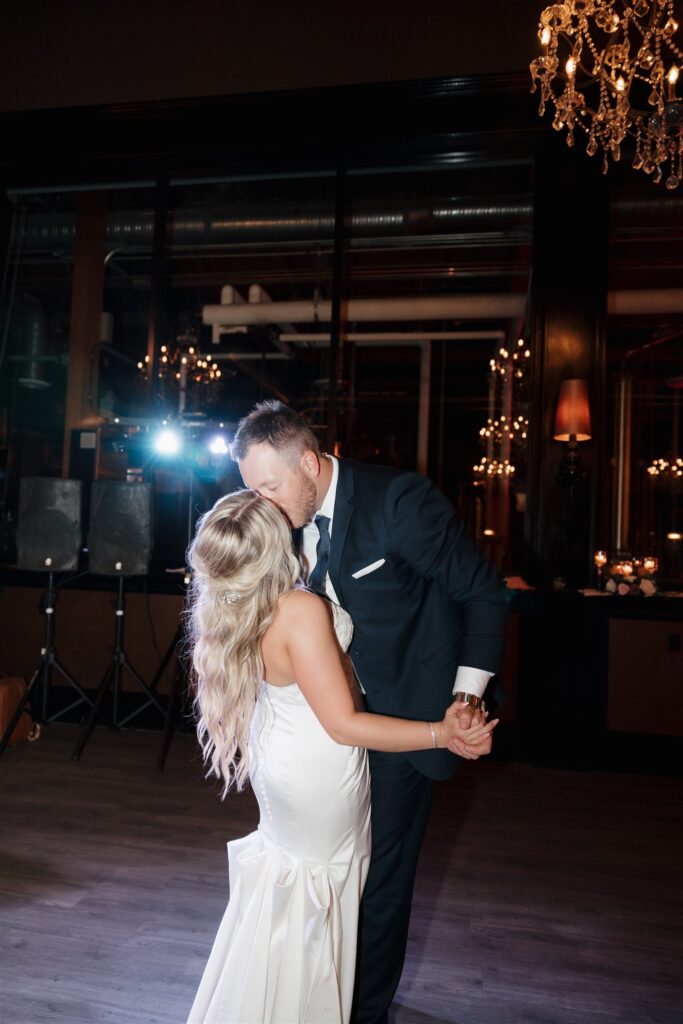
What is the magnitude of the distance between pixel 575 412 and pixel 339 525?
305cm

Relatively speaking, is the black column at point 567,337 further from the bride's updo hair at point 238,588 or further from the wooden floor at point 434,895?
the bride's updo hair at point 238,588

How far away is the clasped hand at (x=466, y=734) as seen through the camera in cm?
163

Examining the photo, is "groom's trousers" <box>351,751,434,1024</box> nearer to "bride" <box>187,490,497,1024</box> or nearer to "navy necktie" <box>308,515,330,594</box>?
"bride" <box>187,490,497,1024</box>

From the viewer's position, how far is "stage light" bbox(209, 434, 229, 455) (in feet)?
18.8

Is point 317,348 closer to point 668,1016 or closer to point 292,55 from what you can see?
point 292,55

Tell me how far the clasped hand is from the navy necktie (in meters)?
0.51

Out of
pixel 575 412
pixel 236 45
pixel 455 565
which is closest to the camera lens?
pixel 455 565

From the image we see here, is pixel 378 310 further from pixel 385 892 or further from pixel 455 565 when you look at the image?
pixel 385 892

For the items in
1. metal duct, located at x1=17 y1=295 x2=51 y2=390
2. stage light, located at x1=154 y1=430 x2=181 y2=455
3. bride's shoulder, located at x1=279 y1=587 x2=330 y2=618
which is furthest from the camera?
metal duct, located at x1=17 y1=295 x2=51 y2=390

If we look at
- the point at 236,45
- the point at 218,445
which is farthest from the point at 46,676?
the point at 236,45

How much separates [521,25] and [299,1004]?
16.8 feet

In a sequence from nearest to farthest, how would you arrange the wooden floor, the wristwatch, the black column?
the wristwatch
the wooden floor
the black column

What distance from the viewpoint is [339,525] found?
73.1 inches

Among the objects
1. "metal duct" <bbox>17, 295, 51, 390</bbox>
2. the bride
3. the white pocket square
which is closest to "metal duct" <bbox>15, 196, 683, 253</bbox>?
"metal duct" <bbox>17, 295, 51, 390</bbox>
